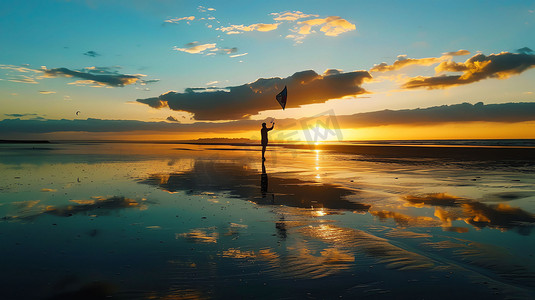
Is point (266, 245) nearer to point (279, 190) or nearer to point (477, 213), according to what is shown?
point (477, 213)

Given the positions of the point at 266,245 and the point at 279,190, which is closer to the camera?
the point at 266,245

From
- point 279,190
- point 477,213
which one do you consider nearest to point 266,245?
point 477,213

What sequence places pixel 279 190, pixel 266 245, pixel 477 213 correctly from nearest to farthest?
1. pixel 266 245
2. pixel 477 213
3. pixel 279 190

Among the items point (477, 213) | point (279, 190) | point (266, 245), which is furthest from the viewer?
point (279, 190)

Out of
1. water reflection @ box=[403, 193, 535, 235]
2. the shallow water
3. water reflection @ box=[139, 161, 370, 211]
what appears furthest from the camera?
water reflection @ box=[139, 161, 370, 211]

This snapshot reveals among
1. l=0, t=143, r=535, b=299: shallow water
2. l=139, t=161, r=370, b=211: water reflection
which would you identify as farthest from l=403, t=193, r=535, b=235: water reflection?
l=139, t=161, r=370, b=211: water reflection

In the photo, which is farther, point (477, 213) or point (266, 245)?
point (477, 213)

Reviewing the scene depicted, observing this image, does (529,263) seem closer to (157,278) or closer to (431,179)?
(157,278)

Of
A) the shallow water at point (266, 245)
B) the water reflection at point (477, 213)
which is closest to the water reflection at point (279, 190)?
the shallow water at point (266, 245)

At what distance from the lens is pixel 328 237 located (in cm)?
638

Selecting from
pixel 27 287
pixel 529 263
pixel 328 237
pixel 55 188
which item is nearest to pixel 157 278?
pixel 27 287

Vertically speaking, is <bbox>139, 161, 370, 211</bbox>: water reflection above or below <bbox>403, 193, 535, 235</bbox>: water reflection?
below

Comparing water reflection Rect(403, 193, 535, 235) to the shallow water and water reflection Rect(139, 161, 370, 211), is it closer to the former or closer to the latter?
the shallow water

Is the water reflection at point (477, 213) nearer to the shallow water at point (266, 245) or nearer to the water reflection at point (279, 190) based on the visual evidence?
the shallow water at point (266, 245)
